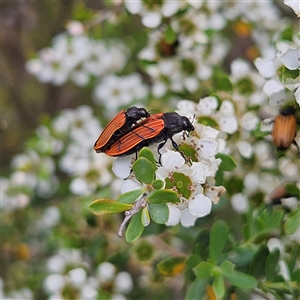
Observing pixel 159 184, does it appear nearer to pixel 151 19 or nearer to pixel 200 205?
pixel 200 205

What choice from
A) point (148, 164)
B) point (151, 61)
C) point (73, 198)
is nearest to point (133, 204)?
point (148, 164)

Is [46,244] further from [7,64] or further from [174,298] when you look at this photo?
[7,64]

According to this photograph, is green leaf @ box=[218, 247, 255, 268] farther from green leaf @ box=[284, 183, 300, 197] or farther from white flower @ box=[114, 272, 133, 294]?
white flower @ box=[114, 272, 133, 294]

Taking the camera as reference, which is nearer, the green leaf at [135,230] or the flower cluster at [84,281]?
the green leaf at [135,230]

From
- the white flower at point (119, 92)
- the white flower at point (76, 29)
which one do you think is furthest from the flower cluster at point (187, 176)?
the white flower at point (119, 92)

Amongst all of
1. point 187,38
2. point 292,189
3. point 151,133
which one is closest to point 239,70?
point 187,38

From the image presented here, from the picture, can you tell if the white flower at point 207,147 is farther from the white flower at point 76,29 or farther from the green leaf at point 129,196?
the white flower at point 76,29

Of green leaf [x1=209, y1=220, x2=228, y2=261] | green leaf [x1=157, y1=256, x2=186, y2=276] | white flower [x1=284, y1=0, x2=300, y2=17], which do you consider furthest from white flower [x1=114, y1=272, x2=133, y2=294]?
white flower [x1=284, y1=0, x2=300, y2=17]
